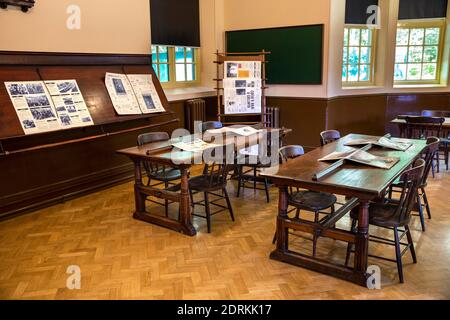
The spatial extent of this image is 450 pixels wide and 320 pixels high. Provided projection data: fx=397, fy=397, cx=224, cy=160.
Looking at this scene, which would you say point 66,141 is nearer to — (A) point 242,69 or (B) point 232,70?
(B) point 232,70

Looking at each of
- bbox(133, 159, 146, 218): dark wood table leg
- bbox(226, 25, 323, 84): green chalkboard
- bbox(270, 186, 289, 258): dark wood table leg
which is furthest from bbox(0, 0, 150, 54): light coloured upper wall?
bbox(270, 186, 289, 258): dark wood table leg

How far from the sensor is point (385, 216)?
3002mm

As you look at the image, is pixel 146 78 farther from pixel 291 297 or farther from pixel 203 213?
pixel 291 297

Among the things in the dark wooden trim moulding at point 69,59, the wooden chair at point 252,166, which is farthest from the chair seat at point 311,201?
the dark wooden trim moulding at point 69,59

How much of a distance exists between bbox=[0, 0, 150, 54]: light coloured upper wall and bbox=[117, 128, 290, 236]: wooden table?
68.2 inches

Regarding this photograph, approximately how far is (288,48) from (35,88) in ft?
14.0

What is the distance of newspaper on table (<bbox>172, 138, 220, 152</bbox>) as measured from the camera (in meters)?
3.87

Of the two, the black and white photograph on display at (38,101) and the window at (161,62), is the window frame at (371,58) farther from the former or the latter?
the black and white photograph on display at (38,101)

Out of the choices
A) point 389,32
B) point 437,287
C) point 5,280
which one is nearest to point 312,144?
point 389,32

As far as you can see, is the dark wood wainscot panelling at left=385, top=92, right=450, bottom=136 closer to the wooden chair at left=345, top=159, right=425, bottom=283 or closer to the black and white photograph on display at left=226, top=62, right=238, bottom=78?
the black and white photograph on display at left=226, top=62, right=238, bottom=78

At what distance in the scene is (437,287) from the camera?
Result: 2828 millimetres

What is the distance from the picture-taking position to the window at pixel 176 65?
21.4 feet

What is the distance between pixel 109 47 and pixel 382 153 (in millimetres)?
3720

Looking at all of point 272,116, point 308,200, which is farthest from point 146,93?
point 308,200
